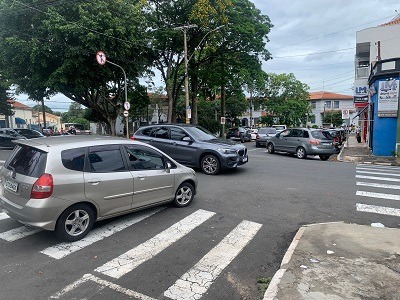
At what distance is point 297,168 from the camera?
12.1 meters

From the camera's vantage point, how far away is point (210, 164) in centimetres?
1018

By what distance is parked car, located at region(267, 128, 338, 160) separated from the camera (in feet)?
52.3

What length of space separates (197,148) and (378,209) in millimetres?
5562

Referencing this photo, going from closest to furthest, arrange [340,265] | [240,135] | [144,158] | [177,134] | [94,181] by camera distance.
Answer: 1. [340,265]
2. [94,181]
3. [144,158]
4. [177,134]
5. [240,135]

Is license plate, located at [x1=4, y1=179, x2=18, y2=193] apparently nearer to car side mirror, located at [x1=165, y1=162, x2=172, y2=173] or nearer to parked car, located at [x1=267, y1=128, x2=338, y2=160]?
car side mirror, located at [x1=165, y1=162, x2=172, y2=173]

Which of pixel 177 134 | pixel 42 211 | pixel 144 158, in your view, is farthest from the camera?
pixel 177 134

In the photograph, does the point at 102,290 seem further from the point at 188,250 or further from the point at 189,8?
the point at 189,8

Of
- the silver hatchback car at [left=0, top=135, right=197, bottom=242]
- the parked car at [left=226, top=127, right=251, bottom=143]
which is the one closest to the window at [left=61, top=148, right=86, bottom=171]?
the silver hatchback car at [left=0, top=135, right=197, bottom=242]

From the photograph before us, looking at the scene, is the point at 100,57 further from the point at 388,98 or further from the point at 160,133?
the point at 388,98

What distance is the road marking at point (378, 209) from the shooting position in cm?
638

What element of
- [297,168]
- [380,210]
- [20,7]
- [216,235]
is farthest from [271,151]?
[20,7]

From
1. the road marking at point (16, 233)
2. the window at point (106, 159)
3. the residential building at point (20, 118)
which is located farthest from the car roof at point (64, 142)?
the residential building at point (20, 118)

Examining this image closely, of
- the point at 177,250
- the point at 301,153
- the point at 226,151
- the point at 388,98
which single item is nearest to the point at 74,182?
the point at 177,250

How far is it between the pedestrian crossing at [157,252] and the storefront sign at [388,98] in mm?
13730
